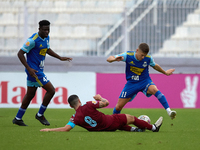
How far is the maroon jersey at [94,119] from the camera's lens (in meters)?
5.13

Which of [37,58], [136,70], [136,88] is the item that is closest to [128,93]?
[136,88]

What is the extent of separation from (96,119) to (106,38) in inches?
345

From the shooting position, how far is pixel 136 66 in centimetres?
652

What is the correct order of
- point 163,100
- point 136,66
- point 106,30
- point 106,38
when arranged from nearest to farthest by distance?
point 163,100 < point 136,66 < point 106,38 < point 106,30

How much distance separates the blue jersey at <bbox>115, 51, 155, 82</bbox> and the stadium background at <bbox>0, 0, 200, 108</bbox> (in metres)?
5.83

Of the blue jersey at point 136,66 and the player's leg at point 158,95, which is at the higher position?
the blue jersey at point 136,66

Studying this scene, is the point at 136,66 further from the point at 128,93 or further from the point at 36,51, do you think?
the point at 36,51

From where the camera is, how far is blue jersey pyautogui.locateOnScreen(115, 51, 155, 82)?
21.2 feet

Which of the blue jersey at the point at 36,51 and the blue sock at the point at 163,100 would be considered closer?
the blue sock at the point at 163,100

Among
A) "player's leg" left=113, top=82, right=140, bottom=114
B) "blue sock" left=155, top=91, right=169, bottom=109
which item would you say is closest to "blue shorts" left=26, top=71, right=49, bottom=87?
"player's leg" left=113, top=82, right=140, bottom=114

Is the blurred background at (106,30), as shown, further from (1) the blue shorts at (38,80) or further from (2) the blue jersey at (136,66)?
(2) the blue jersey at (136,66)

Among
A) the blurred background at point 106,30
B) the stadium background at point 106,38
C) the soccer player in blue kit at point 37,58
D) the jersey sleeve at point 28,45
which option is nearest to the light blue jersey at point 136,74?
the soccer player in blue kit at point 37,58

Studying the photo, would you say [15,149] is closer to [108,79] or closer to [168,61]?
[108,79]

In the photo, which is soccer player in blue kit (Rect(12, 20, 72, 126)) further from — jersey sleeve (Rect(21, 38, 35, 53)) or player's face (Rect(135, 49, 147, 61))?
player's face (Rect(135, 49, 147, 61))
